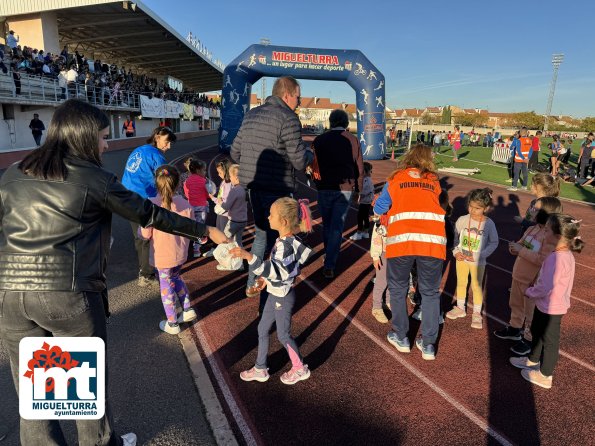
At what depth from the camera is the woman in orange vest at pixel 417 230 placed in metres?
3.38

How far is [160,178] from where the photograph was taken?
406 centimetres

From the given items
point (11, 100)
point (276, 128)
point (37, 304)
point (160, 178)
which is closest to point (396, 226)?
point (276, 128)

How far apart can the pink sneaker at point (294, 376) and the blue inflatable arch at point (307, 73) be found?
20134mm

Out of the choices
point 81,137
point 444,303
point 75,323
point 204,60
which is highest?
point 204,60

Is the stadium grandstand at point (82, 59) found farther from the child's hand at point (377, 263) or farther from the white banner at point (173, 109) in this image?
the child's hand at point (377, 263)

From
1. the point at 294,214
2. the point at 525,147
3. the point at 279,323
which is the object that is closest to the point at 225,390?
the point at 279,323

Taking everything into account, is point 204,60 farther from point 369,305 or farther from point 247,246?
point 369,305

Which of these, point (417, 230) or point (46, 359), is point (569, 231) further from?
point (46, 359)

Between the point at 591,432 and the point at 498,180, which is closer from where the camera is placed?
the point at 591,432

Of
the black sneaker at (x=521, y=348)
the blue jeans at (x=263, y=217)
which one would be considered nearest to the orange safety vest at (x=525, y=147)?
the black sneaker at (x=521, y=348)

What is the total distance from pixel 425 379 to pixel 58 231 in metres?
3.14

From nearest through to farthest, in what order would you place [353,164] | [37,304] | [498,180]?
[37,304]
[353,164]
[498,180]

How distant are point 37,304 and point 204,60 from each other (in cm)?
4495

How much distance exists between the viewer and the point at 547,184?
4270 mm
